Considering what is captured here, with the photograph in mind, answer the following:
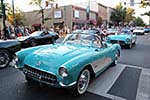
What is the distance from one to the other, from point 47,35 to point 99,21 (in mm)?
36319

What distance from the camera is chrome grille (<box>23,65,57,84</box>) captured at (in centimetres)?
364

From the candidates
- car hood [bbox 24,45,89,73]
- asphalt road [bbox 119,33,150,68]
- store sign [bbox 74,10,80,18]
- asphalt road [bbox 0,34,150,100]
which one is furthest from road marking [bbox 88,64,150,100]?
store sign [bbox 74,10,80,18]

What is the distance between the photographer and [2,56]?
6402 mm

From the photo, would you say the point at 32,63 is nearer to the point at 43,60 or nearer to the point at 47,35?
the point at 43,60

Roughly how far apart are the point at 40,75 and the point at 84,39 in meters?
2.15

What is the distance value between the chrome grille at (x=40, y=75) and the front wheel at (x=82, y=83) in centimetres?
56

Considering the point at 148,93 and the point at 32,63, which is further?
the point at 148,93

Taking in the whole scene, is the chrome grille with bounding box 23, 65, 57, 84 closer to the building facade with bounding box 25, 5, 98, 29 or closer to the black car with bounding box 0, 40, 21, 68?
the black car with bounding box 0, 40, 21, 68

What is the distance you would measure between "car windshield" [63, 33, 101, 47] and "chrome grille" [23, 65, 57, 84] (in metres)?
1.83

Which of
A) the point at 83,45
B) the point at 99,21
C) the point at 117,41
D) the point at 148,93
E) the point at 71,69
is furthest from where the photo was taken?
the point at 99,21

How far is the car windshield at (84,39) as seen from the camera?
530 centimetres

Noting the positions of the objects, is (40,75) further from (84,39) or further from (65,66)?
(84,39)

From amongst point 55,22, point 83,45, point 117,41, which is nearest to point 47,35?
point 117,41

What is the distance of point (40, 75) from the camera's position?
3.79 metres
